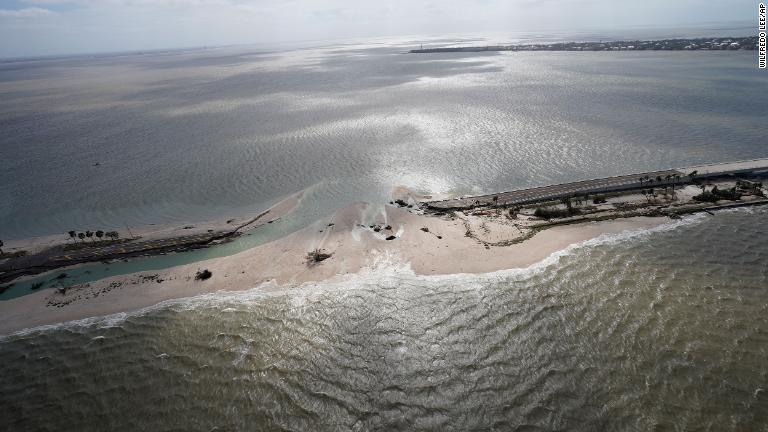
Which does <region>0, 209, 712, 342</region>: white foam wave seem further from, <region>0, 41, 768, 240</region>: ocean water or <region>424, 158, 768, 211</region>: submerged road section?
<region>0, 41, 768, 240</region>: ocean water

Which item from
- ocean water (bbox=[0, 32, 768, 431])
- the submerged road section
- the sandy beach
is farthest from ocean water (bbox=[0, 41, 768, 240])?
the sandy beach

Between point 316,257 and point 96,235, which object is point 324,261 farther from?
point 96,235

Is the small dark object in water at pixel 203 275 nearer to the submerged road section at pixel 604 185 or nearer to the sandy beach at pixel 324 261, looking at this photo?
the sandy beach at pixel 324 261

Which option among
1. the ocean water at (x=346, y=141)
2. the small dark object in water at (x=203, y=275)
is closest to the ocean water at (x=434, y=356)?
the small dark object in water at (x=203, y=275)

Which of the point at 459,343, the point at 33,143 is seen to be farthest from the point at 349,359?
the point at 33,143

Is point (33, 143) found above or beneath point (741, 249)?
above

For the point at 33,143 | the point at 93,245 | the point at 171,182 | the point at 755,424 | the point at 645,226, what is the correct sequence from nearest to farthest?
the point at 755,424
the point at 645,226
the point at 93,245
the point at 171,182
the point at 33,143

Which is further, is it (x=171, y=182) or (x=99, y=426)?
(x=171, y=182)

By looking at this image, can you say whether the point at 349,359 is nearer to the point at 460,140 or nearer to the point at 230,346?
the point at 230,346
